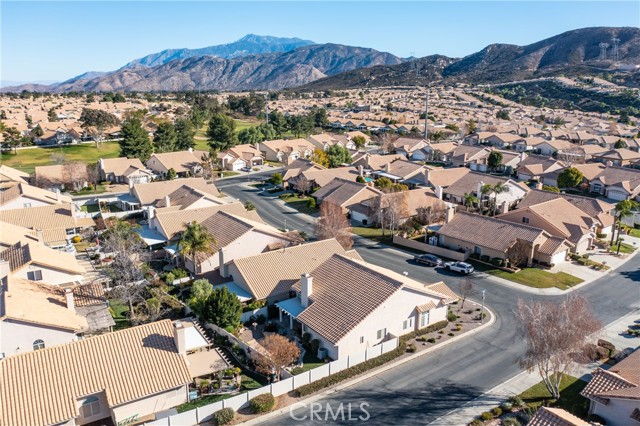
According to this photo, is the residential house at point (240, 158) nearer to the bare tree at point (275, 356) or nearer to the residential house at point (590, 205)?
the residential house at point (590, 205)

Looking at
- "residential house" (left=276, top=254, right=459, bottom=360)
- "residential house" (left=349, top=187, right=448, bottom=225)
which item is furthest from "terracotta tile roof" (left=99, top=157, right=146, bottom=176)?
"residential house" (left=276, top=254, right=459, bottom=360)

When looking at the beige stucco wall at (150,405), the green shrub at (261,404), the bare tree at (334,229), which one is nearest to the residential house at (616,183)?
the bare tree at (334,229)

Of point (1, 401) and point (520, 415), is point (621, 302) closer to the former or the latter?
point (520, 415)

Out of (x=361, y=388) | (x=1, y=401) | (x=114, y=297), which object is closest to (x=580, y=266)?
(x=361, y=388)

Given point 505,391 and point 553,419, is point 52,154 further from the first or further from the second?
point 553,419

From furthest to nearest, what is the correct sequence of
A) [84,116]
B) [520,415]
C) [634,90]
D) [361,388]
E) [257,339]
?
1. [634,90]
2. [84,116]
3. [257,339]
4. [361,388]
5. [520,415]

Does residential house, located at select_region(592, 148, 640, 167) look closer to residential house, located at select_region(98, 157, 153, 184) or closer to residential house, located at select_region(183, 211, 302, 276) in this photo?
residential house, located at select_region(183, 211, 302, 276)
